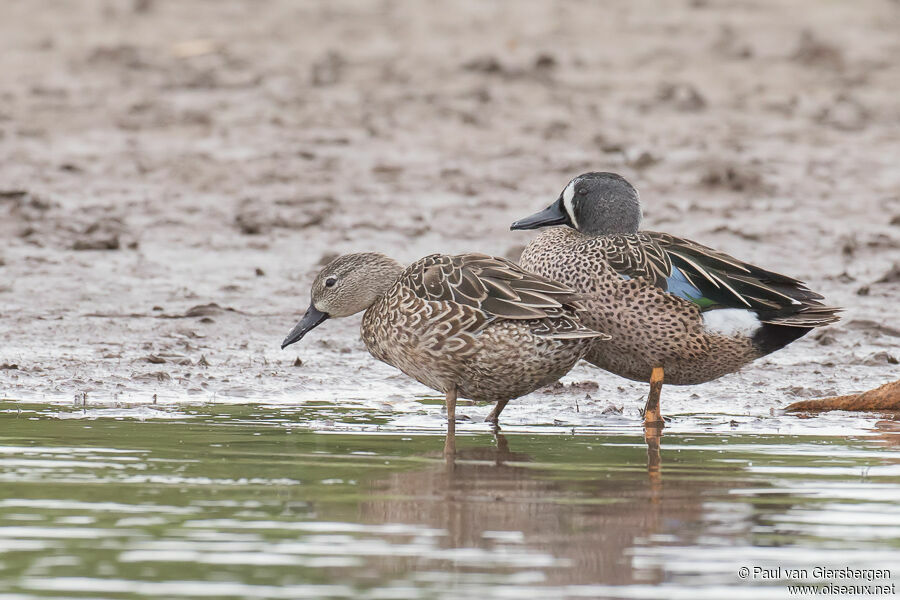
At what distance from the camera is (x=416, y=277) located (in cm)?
719

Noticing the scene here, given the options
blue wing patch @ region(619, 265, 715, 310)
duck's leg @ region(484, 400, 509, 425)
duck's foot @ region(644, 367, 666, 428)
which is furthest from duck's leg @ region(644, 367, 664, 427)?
duck's leg @ region(484, 400, 509, 425)

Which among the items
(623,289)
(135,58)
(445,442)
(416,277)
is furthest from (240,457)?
(135,58)

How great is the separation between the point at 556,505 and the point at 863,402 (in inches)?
109

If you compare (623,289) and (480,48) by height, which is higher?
(480,48)

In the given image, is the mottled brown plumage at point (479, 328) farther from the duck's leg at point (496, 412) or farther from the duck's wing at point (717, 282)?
the duck's wing at point (717, 282)

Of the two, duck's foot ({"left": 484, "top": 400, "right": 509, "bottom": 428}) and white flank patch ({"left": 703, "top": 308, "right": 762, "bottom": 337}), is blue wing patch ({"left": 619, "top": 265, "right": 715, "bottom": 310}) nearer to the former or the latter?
white flank patch ({"left": 703, "top": 308, "right": 762, "bottom": 337})

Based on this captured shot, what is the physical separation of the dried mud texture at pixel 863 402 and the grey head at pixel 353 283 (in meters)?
2.01

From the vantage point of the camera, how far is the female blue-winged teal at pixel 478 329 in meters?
6.80

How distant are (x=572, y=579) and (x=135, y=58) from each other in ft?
44.4

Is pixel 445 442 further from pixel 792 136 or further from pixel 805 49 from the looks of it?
pixel 805 49

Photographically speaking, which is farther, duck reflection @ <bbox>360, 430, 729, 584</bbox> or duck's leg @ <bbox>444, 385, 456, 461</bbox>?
duck's leg @ <bbox>444, 385, 456, 461</bbox>

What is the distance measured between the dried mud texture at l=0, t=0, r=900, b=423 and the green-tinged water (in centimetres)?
126

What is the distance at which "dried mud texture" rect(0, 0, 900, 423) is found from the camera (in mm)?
8961

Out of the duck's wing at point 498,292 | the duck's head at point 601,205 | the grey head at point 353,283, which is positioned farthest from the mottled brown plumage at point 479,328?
the duck's head at point 601,205
